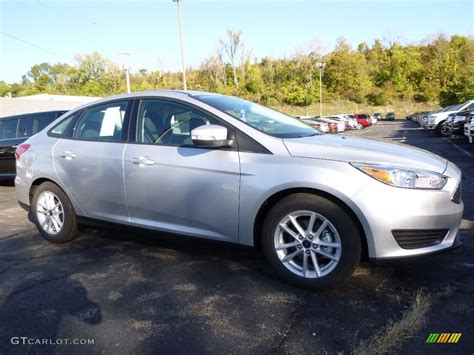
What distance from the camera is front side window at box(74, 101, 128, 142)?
158 inches

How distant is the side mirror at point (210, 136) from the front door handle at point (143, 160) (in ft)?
1.82

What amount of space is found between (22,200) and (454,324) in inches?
174

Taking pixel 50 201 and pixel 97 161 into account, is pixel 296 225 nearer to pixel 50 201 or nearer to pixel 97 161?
pixel 97 161

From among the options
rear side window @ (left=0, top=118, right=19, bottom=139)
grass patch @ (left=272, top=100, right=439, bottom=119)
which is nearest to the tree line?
grass patch @ (left=272, top=100, right=439, bottom=119)

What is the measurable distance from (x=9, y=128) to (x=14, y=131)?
18 centimetres

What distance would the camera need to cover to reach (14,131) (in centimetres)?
863

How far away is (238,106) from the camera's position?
393cm

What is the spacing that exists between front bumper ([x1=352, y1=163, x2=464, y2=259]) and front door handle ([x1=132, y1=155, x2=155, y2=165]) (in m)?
1.75

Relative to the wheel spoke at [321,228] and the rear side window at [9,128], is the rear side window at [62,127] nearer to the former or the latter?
the wheel spoke at [321,228]

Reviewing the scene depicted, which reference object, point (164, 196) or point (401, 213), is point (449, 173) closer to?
point (401, 213)

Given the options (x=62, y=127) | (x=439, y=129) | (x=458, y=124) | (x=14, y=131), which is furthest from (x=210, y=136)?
(x=439, y=129)

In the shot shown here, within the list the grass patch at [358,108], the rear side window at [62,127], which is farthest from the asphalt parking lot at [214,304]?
the grass patch at [358,108]

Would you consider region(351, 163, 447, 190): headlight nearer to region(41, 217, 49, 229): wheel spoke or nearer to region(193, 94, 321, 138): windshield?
region(193, 94, 321, 138): windshield

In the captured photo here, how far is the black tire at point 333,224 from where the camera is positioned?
2.94 meters
